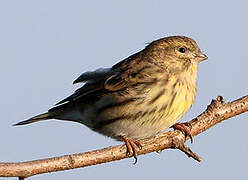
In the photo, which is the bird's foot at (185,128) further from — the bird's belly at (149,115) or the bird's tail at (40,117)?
the bird's tail at (40,117)

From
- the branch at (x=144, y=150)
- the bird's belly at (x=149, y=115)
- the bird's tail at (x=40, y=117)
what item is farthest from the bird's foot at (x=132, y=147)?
the bird's tail at (x=40, y=117)

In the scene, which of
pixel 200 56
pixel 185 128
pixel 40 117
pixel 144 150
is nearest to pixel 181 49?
pixel 200 56

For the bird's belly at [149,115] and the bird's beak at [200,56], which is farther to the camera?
the bird's beak at [200,56]

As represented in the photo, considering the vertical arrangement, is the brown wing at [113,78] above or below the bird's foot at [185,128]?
above

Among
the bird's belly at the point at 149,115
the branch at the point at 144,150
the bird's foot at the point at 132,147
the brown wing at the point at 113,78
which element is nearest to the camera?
the branch at the point at 144,150

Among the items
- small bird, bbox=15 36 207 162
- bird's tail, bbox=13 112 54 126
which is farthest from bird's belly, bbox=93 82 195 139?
bird's tail, bbox=13 112 54 126

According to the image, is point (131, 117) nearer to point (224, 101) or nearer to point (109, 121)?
point (109, 121)

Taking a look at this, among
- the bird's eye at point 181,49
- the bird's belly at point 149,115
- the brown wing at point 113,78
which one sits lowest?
the bird's belly at point 149,115
